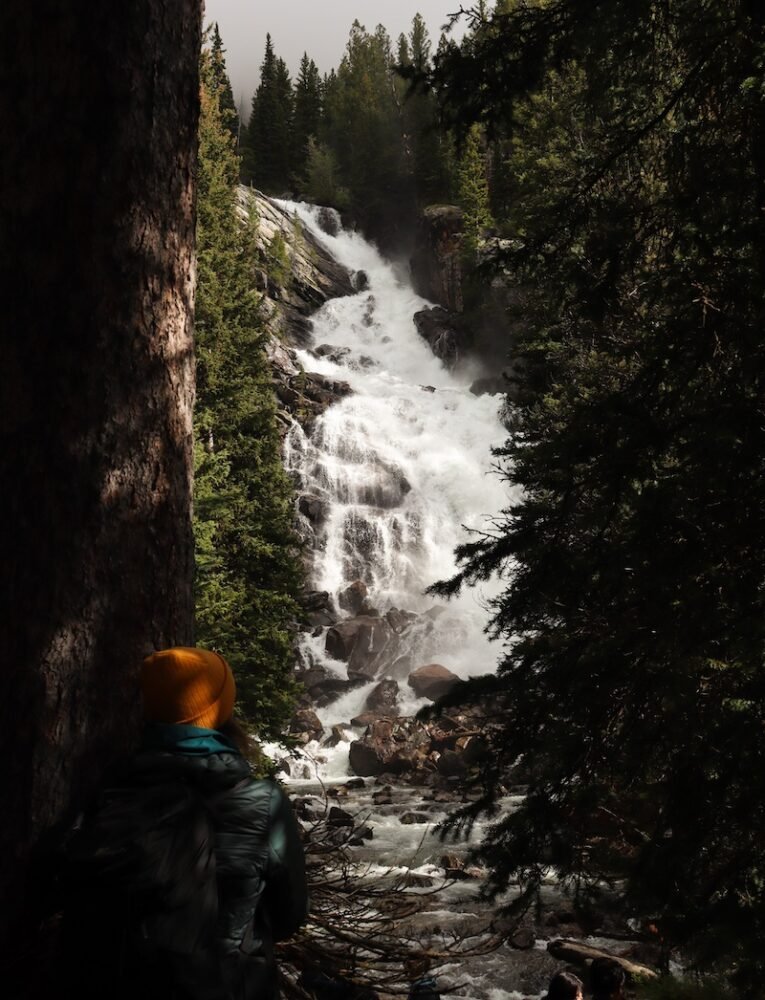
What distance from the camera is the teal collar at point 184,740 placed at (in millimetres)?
2010

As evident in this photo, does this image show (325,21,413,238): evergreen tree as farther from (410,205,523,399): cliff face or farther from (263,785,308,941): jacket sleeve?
(263,785,308,941): jacket sleeve

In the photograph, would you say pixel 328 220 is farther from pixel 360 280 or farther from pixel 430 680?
pixel 430 680

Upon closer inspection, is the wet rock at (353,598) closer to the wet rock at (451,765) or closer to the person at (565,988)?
the wet rock at (451,765)

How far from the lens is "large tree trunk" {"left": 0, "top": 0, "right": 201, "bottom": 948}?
2.30 meters

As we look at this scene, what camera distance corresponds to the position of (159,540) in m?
2.58

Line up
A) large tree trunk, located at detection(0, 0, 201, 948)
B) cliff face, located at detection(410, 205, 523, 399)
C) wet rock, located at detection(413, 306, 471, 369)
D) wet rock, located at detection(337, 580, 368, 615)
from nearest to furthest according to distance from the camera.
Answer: large tree trunk, located at detection(0, 0, 201, 948), wet rock, located at detection(337, 580, 368, 615), cliff face, located at detection(410, 205, 523, 399), wet rock, located at detection(413, 306, 471, 369)

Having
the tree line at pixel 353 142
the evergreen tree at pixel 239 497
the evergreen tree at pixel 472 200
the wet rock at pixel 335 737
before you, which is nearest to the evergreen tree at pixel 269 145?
the tree line at pixel 353 142

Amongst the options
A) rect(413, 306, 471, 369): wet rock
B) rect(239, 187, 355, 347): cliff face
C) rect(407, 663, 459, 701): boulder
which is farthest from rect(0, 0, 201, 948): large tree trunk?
rect(413, 306, 471, 369): wet rock

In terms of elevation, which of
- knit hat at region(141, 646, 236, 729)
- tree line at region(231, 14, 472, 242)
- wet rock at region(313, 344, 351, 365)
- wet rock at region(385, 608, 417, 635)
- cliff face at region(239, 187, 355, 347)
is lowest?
knit hat at region(141, 646, 236, 729)

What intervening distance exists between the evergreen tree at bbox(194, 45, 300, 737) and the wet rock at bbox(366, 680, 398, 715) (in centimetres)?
484

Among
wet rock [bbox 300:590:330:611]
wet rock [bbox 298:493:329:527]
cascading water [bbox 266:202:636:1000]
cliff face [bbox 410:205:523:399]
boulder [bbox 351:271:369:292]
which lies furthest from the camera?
boulder [bbox 351:271:369:292]

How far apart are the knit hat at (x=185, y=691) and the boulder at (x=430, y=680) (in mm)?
21429

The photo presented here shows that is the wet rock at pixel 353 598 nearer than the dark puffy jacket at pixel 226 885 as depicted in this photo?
No

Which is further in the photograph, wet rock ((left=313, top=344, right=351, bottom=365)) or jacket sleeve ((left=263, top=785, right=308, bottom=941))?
wet rock ((left=313, top=344, right=351, bottom=365))
